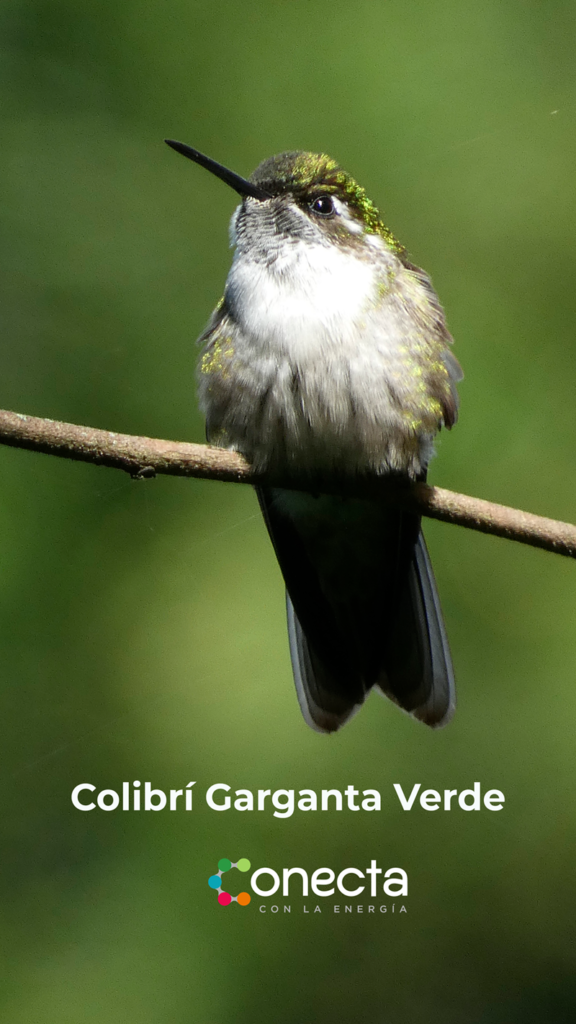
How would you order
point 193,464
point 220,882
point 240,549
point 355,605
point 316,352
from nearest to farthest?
point 193,464
point 316,352
point 355,605
point 220,882
point 240,549

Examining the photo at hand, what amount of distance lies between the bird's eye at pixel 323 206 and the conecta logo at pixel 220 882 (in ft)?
7.11

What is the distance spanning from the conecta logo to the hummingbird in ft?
2.68

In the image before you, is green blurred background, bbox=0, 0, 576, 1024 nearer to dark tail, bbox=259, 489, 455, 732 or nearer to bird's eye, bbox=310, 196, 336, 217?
dark tail, bbox=259, 489, 455, 732

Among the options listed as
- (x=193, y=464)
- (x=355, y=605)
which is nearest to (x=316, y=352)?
(x=193, y=464)

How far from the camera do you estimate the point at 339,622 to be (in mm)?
3088

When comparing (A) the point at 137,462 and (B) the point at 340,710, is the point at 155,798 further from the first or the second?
(A) the point at 137,462

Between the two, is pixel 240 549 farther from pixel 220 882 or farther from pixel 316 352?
pixel 316 352

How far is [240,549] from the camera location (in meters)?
4.27

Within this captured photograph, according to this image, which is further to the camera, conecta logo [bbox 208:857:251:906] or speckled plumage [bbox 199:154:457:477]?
conecta logo [bbox 208:857:251:906]

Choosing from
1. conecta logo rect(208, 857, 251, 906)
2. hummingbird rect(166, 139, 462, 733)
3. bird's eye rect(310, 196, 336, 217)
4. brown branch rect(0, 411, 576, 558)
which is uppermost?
bird's eye rect(310, 196, 336, 217)

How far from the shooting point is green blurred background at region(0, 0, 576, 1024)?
361cm

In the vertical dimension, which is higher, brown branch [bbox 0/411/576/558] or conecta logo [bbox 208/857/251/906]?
brown branch [bbox 0/411/576/558]

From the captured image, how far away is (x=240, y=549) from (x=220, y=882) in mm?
1312

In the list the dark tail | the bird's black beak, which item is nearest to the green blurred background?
the dark tail
